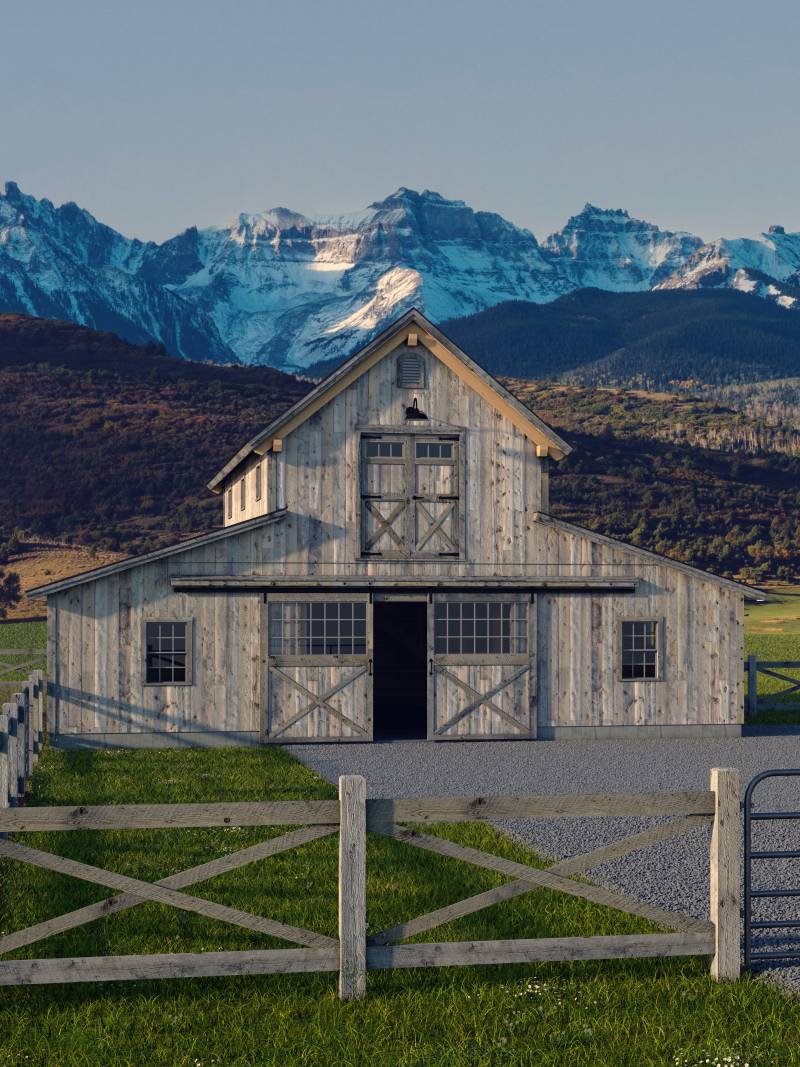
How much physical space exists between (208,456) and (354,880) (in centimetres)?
11750

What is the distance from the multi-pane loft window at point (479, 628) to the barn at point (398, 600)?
3cm

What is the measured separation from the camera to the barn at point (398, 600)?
90.7ft

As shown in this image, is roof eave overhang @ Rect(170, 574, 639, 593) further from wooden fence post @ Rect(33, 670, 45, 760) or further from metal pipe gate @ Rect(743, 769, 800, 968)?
metal pipe gate @ Rect(743, 769, 800, 968)

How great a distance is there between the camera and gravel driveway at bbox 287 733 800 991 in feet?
46.8

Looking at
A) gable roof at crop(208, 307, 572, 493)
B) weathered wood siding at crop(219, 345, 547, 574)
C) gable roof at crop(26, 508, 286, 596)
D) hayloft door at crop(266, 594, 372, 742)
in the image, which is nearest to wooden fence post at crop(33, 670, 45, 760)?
gable roof at crop(26, 508, 286, 596)

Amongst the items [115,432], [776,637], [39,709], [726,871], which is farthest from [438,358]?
[115,432]

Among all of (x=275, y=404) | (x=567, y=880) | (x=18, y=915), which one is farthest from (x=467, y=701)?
(x=275, y=404)

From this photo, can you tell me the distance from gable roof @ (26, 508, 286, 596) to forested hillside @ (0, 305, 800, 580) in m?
76.2

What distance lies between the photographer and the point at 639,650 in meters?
29.4

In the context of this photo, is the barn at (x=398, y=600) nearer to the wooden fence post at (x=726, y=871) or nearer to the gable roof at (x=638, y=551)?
the gable roof at (x=638, y=551)

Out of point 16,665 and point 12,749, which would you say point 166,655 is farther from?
point 12,749

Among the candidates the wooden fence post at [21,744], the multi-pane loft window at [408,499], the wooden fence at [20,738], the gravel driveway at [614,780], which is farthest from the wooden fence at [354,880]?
the multi-pane loft window at [408,499]

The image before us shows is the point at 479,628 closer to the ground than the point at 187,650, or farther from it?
farther from it

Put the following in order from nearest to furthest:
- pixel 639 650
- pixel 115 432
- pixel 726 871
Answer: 1. pixel 726 871
2. pixel 639 650
3. pixel 115 432
